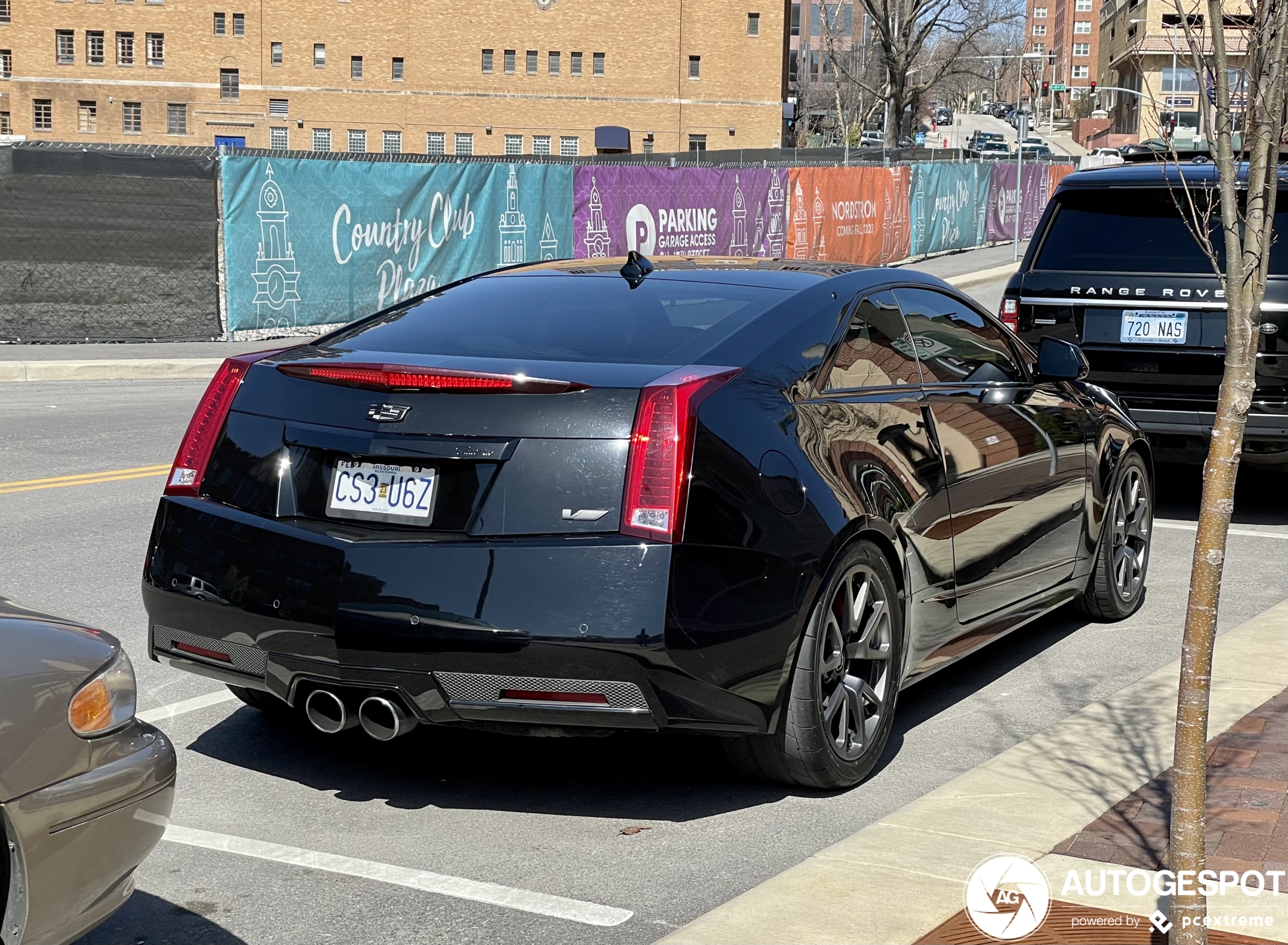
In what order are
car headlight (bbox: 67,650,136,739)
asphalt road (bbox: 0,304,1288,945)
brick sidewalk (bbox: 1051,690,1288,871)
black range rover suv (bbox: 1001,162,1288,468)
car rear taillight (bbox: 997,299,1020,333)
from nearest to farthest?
car headlight (bbox: 67,650,136,739) < asphalt road (bbox: 0,304,1288,945) < brick sidewalk (bbox: 1051,690,1288,871) < black range rover suv (bbox: 1001,162,1288,468) < car rear taillight (bbox: 997,299,1020,333)

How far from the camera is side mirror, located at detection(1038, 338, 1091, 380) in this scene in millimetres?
6504

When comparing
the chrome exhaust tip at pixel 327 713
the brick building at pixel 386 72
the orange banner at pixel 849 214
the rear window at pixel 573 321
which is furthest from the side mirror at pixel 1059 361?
the brick building at pixel 386 72

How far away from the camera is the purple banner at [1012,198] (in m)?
41.4

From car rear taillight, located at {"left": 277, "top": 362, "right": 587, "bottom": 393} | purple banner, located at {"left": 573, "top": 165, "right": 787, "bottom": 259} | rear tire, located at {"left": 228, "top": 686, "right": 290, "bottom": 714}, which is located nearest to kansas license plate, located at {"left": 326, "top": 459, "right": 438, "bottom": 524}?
car rear taillight, located at {"left": 277, "top": 362, "right": 587, "bottom": 393}

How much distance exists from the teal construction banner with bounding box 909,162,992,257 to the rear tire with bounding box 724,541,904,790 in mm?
31256

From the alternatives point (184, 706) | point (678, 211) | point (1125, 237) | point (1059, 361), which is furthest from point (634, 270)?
point (678, 211)

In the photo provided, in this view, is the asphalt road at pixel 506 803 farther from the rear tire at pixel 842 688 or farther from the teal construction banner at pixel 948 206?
→ the teal construction banner at pixel 948 206

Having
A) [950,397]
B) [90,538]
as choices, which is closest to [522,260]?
[90,538]

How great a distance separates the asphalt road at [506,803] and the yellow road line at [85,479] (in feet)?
7.84

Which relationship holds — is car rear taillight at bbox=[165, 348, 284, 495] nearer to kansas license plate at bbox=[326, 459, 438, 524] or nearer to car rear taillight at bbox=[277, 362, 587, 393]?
car rear taillight at bbox=[277, 362, 587, 393]

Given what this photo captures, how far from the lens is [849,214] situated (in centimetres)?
3206

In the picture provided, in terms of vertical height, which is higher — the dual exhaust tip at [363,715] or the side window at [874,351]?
the side window at [874,351]

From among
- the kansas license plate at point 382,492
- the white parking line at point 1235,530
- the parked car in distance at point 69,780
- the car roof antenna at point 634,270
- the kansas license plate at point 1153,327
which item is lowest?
the white parking line at point 1235,530

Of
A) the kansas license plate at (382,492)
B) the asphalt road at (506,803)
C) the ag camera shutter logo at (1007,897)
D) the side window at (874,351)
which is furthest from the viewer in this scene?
the side window at (874,351)
